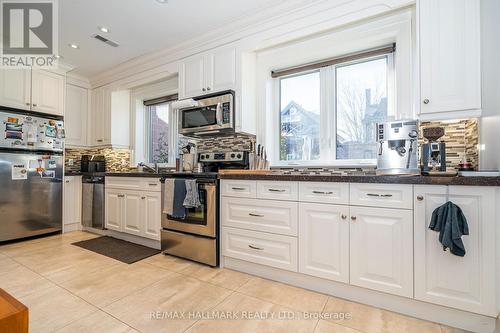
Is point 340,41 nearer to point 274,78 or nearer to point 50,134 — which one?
point 274,78

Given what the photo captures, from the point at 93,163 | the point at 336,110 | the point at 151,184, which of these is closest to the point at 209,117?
the point at 151,184

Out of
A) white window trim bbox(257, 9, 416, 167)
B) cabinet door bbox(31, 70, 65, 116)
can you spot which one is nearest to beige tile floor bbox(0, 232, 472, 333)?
white window trim bbox(257, 9, 416, 167)

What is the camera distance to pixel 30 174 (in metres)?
3.29

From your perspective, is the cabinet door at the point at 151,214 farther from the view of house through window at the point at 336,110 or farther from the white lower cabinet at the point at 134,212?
the view of house through window at the point at 336,110

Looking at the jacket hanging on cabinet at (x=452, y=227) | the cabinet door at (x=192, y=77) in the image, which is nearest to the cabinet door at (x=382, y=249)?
the jacket hanging on cabinet at (x=452, y=227)

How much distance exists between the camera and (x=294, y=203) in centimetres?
197

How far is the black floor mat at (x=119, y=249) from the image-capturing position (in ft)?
8.76

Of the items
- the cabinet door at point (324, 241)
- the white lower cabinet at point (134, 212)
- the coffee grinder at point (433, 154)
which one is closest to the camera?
the coffee grinder at point (433, 154)

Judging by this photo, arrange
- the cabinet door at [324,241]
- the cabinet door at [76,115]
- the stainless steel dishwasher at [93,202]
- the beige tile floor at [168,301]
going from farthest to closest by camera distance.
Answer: the cabinet door at [76,115] < the stainless steel dishwasher at [93,202] < the cabinet door at [324,241] < the beige tile floor at [168,301]

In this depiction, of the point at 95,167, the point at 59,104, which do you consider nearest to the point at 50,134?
the point at 59,104

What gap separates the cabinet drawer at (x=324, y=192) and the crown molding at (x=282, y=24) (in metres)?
1.51

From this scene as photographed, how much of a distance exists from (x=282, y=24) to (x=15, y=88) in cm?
354

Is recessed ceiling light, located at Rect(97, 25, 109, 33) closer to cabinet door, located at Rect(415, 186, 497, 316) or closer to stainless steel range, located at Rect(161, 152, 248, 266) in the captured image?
stainless steel range, located at Rect(161, 152, 248, 266)

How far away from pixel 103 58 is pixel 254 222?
335 centimetres
